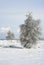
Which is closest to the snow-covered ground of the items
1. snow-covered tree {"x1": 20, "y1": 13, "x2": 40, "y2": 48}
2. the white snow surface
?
the white snow surface

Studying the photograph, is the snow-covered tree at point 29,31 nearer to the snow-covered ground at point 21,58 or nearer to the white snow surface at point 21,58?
the snow-covered ground at point 21,58

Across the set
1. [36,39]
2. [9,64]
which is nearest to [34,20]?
[36,39]

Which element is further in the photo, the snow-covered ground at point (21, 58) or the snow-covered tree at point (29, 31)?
the snow-covered tree at point (29, 31)

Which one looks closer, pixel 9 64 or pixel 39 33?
pixel 9 64

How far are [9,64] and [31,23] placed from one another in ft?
88.0

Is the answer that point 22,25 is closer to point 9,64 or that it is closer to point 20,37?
point 20,37

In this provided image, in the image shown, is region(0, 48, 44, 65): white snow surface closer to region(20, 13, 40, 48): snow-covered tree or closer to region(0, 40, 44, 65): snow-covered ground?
region(0, 40, 44, 65): snow-covered ground

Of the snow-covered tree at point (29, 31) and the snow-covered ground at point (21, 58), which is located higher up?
the snow-covered tree at point (29, 31)

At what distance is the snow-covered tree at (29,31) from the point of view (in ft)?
129

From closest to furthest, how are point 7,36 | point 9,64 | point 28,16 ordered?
point 9,64 < point 28,16 < point 7,36

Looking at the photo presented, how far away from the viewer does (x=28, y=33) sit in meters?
40.1

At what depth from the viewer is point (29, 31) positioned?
1583 inches

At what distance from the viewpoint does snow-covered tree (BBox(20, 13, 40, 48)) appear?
39.4m

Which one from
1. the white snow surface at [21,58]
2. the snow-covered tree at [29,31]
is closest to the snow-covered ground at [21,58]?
the white snow surface at [21,58]
